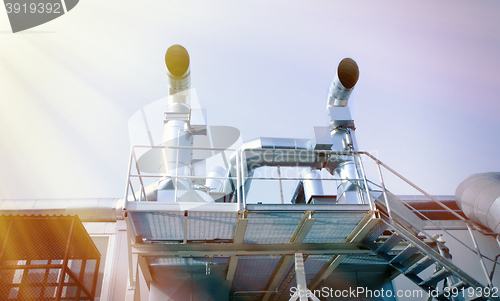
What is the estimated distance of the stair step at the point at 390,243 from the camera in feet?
19.4

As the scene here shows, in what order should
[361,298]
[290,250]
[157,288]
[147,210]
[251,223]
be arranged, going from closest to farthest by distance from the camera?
[147,210] < [251,223] < [290,250] < [157,288] < [361,298]

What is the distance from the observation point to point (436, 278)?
6.21m

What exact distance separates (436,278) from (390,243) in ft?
3.48

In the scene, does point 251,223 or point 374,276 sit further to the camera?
point 374,276

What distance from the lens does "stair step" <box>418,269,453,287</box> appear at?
19.5ft

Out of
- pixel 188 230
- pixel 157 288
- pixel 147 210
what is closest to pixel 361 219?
pixel 188 230

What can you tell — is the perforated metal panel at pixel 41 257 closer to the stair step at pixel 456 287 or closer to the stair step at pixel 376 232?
the stair step at pixel 376 232

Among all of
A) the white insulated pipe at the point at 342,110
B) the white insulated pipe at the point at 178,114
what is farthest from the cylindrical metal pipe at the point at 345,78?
the white insulated pipe at the point at 178,114

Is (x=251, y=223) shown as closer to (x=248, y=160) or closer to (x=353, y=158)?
(x=248, y=160)

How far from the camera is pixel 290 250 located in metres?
6.53

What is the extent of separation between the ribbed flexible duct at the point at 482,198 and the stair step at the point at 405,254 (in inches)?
210

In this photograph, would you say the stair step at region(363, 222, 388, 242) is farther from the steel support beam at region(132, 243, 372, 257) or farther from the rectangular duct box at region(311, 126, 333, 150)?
the rectangular duct box at region(311, 126, 333, 150)

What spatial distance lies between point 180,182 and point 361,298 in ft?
17.4

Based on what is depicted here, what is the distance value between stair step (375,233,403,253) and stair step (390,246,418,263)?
0.19m
